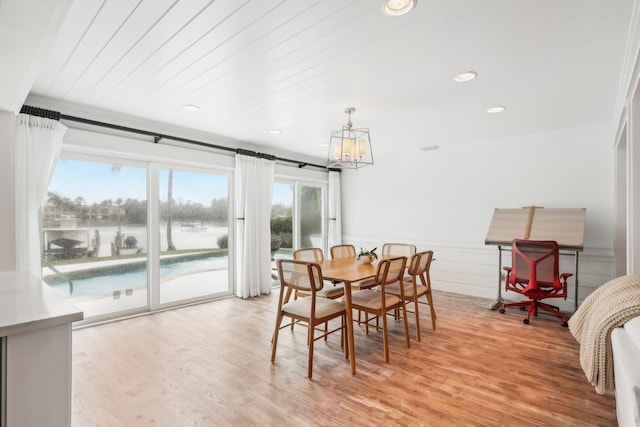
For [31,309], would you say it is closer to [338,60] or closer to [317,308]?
[317,308]

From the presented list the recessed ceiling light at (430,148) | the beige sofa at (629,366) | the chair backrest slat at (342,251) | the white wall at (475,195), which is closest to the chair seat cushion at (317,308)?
the chair backrest slat at (342,251)

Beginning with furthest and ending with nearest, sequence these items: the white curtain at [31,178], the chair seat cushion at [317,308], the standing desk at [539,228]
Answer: the standing desk at [539,228], the white curtain at [31,178], the chair seat cushion at [317,308]

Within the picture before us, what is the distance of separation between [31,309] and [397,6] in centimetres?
214

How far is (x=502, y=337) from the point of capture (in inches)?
133

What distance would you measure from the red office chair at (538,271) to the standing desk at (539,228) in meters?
0.28

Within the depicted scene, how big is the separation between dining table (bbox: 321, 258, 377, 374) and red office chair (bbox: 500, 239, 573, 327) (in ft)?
6.15

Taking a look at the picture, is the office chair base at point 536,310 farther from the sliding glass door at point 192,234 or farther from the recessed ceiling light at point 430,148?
the sliding glass door at point 192,234

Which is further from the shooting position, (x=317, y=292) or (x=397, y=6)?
(x=317, y=292)

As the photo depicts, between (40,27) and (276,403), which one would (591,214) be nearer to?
(276,403)

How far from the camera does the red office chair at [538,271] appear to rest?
3707 millimetres

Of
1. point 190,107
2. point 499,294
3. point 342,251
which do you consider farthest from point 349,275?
point 499,294

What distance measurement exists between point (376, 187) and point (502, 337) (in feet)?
11.9

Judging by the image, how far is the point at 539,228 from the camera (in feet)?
13.7

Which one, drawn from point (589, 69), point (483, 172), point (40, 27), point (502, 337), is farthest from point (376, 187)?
point (40, 27)
